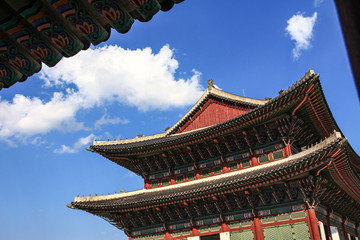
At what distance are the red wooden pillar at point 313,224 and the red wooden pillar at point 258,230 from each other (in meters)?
2.58

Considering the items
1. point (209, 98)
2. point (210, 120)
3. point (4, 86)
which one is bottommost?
point (4, 86)

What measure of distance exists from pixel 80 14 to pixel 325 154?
12.5m

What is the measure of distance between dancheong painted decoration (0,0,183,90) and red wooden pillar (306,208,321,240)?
46.3 feet

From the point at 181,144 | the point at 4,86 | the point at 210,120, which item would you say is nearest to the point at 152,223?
the point at 181,144

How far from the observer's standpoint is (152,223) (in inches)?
776

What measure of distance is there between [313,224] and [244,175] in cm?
434

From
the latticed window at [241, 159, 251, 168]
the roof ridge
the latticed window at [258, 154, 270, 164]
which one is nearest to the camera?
the roof ridge

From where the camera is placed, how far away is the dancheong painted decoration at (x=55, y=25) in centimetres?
447

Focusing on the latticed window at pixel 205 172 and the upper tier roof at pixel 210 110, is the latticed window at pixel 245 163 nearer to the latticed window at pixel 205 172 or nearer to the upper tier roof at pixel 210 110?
the latticed window at pixel 205 172

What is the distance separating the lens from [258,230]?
638 inches

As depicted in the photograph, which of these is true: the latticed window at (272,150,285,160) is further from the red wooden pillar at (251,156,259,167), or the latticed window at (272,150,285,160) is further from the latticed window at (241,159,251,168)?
the latticed window at (241,159,251,168)

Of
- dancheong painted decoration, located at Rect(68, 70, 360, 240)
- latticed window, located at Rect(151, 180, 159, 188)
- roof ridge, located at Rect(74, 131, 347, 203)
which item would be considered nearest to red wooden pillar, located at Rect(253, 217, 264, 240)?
dancheong painted decoration, located at Rect(68, 70, 360, 240)

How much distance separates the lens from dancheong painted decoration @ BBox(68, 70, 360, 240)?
15.2 m

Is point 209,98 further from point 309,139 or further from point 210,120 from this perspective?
point 309,139
